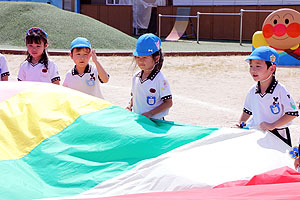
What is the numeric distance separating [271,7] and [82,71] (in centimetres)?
1582

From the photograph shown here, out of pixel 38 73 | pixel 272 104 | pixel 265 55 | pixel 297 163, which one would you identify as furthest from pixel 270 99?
pixel 38 73

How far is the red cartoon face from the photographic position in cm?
1061

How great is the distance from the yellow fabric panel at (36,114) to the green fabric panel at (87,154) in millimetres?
66

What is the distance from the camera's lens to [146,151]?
2.73m

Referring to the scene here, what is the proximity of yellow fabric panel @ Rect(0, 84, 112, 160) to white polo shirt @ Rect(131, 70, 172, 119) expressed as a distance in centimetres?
34

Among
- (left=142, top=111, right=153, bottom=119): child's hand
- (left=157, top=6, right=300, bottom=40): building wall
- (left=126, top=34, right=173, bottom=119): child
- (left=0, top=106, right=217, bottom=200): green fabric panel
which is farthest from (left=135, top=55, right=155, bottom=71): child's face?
(left=157, top=6, right=300, bottom=40): building wall

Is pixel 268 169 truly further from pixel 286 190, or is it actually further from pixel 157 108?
pixel 157 108

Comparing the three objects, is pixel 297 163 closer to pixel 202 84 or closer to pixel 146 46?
pixel 146 46

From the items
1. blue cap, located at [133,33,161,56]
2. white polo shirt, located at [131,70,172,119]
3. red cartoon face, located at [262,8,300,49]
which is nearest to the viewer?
blue cap, located at [133,33,161,56]

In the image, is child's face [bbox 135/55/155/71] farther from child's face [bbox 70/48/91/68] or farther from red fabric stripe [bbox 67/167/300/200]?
red fabric stripe [bbox 67/167/300/200]

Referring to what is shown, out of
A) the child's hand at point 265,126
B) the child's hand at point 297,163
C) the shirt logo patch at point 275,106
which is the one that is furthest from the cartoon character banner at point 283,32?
the child's hand at point 297,163

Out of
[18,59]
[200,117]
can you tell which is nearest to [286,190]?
[200,117]

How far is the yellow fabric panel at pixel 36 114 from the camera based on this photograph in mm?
2865

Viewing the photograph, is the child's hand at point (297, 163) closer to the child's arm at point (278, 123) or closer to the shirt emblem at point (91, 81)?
the child's arm at point (278, 123)
